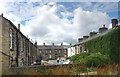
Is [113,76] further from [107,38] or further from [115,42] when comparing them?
[107,38]

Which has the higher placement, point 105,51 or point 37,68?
point 105,51

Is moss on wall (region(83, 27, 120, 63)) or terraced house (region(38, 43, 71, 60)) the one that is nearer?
moss on wall (region(83, 27, 120, 63))

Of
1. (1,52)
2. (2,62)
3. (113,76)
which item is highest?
(1,52)

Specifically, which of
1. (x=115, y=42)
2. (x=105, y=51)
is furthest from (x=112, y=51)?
(x=105, y=51)

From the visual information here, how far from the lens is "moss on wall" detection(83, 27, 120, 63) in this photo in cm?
1064

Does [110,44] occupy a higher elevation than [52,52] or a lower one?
higher

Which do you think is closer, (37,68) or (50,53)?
(37,68)

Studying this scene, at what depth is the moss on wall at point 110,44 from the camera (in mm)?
10639

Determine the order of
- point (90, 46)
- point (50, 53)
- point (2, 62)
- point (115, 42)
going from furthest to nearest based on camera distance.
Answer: point (50, 53)
point (90, 46)
point (115, 42)
point (2, 62)

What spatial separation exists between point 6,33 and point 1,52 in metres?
1.52

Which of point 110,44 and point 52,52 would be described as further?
point 52,52

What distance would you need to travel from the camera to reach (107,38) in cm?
1284

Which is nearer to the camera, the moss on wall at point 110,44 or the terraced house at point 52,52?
the moss on wall at point 110,44

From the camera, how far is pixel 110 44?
467 inches
